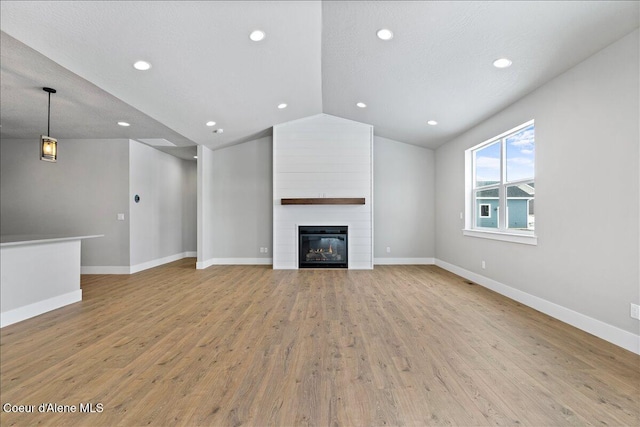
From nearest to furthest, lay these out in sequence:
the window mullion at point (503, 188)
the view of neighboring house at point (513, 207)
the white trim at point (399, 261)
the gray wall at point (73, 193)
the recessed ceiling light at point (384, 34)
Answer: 1. the recessed ceiling light at point (384, 34)
2. the view of neighboring house at point (513, 207)
3. the window mullion at point (503, 188)
4. the gray wall at point (73, 193)
5. the white trim at point (399, 261)

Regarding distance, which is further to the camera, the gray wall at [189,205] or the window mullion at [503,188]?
the gray wall at [189,205]

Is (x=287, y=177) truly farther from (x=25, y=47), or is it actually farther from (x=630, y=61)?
(x=630, y=61)

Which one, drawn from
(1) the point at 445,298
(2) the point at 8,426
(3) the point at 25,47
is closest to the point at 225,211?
(3) the point at 25,47

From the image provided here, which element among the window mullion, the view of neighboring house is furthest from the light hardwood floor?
the window mullion

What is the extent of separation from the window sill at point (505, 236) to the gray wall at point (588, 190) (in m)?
0.08

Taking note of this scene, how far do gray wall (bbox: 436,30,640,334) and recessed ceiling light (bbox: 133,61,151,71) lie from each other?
14.1ft

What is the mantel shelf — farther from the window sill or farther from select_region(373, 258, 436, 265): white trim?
the window sill

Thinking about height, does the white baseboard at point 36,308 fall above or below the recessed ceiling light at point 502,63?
below

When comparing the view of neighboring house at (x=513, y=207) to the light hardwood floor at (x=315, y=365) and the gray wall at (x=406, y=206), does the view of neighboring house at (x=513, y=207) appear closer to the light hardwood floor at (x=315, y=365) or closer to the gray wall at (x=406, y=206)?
the light hardwood floor at (x=315, y=365)

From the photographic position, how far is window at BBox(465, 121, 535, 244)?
12.4ft

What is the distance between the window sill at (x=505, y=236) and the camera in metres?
3.57

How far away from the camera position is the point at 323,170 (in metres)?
6.32

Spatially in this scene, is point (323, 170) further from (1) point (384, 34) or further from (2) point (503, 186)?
(1) point (384, 34)

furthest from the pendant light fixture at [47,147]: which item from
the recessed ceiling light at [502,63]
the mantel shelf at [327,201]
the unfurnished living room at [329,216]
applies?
the recessed ceiling light at [502,63]
